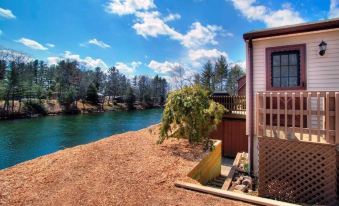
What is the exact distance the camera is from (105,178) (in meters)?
4.08

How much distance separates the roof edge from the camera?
5.34 m

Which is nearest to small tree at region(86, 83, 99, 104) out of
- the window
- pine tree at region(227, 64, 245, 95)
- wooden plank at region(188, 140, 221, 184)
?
pine tree at region(227, 64, 245, 95)

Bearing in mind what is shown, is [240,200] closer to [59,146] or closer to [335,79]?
[335,79]

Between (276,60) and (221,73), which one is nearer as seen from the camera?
(276,60)

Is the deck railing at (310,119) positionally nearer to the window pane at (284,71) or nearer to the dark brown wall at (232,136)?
the window pane at (284,71)

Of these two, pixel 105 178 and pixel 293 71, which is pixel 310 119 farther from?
pixel 105 178

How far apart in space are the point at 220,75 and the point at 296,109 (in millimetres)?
32782

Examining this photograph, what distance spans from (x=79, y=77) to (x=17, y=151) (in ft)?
139

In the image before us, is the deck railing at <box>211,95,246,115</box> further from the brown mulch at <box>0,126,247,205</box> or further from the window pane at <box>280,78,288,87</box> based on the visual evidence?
Answer: the brown mulch at <box>0,126,247,205</box>

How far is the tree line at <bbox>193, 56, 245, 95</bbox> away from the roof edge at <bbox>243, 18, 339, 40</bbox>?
2949 cm

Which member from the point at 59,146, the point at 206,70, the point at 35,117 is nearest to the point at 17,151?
the point at 59,146

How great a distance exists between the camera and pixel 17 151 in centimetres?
1702

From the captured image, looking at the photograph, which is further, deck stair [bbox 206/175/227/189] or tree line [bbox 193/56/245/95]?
tree line [bbox 193/56/245/95]

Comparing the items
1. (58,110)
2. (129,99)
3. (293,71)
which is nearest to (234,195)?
(293,71)
